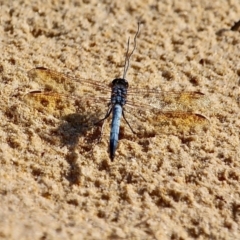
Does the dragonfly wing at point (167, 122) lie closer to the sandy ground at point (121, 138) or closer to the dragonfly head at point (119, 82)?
the sandy ground at point (121, 138)

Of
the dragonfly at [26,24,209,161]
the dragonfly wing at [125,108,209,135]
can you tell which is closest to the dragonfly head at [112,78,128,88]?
the dragonfly at [26,24,209,161]

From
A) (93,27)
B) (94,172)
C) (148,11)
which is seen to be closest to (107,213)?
(94,172)

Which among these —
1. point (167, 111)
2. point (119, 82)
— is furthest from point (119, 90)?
point (167, 111)

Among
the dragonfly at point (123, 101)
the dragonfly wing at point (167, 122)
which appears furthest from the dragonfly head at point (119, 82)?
the dragonfly wing at point (167, 122)

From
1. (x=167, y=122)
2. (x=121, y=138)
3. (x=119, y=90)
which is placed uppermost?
(x=119, y=90)

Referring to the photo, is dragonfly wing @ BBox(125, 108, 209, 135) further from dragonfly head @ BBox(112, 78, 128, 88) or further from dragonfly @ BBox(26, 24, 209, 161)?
dragonfly head @ BBox(112, 78, 128, 88)

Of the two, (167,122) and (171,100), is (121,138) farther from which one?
(171,100)
